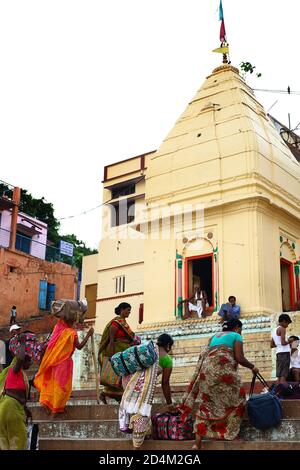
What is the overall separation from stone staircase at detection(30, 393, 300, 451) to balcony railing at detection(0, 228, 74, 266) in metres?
22.0

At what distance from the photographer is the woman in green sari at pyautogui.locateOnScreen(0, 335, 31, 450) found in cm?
614

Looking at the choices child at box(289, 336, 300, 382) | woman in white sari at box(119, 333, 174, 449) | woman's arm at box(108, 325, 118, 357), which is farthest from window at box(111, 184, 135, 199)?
woman in white sari at box(119, 333, 174, 449)

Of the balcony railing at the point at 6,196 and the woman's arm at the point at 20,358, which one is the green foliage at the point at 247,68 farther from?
the woman's arm at the point at 20,358

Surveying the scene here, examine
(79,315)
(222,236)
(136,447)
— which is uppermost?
(222,236)

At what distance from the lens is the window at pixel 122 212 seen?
31016 mm

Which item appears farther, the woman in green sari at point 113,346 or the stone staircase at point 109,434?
the woman in green sari at point 113,346

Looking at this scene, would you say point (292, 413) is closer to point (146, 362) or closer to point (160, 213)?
point (146, 362)

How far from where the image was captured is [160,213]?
17.1m

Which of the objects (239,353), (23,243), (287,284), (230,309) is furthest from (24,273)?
(239,353)

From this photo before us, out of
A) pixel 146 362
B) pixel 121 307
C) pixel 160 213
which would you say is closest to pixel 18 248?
pixel 160 213

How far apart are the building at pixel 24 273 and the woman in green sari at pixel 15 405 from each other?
61.9 feet

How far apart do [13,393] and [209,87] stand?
565 inches

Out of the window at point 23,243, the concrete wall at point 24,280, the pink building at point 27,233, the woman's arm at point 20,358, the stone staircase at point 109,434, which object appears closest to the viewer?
the stone staircase at point 109,434

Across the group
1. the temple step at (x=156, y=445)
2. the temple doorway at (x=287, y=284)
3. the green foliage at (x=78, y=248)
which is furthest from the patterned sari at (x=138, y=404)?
the green foliage at (x=78, y=248)
